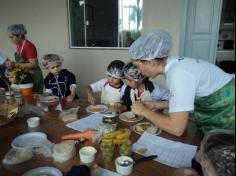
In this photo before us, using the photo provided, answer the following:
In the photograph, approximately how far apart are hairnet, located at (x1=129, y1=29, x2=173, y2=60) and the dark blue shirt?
4.45 ft

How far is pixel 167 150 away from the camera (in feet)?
3.84

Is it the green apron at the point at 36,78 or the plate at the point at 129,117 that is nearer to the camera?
the plate at the point at 129,117

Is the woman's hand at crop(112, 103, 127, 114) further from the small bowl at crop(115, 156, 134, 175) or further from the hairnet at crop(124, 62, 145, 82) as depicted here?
the small bowl at crop(115, 156, 134, 175)

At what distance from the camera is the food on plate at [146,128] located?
1382mm

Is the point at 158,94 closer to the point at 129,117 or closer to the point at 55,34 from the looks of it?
the point at 129,117

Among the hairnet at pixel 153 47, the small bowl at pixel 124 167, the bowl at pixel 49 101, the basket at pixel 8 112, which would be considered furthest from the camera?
the bowl at pixel 49 101

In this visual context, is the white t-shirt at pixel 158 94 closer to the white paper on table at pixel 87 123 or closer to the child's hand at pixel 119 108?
the child's hand at pixel 119 108

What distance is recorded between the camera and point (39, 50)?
437 centimetres

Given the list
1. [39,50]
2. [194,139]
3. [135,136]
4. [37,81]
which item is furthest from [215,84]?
[39,50]


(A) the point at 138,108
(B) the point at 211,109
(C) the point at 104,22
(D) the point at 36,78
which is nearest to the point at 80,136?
(A) the point at 138,108

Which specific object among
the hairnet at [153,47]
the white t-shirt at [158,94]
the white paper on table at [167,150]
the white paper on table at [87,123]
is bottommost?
the white paper on table at [167,150]

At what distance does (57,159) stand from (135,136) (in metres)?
0.48

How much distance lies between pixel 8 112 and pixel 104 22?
110 inches

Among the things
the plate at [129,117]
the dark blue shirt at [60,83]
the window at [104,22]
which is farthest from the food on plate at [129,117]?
the window at [104,22]
